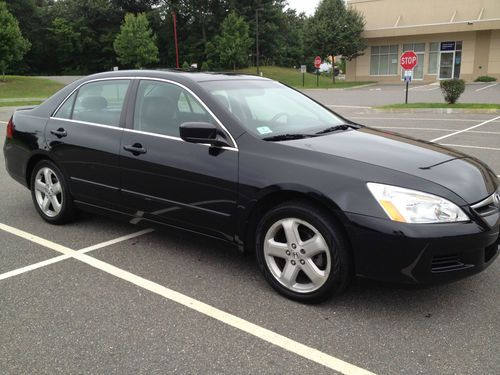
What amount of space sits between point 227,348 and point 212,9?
2509 inches

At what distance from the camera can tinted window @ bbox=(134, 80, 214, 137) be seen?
3.95 m

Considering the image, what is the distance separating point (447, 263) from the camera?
295 centimetres

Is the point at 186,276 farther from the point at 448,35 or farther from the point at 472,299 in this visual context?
the point at 448,35

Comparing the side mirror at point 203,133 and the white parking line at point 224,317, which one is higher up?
the side mirror at point 203,133

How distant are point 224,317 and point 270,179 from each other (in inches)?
38.0

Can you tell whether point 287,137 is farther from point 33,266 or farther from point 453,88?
point 453,88

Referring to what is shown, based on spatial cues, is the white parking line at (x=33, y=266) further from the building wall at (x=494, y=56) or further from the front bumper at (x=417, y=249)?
the building wall at (x=494, y=56)

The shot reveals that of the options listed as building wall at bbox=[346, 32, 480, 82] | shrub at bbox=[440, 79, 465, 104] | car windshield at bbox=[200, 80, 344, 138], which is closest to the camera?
car windshield at bbox=[200, 80, 344, 138]

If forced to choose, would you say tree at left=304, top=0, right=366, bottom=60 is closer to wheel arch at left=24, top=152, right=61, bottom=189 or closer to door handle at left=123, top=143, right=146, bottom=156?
wheel arch at left=24, top=152, right=61, bottom=189

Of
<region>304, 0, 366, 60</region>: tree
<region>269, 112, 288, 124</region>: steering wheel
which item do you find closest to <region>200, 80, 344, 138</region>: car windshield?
<region>269, 112, 288, 124</region>: steering wheel

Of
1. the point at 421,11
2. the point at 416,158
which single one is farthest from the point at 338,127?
the point at 421,11

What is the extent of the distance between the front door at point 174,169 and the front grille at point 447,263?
1410 millimetres

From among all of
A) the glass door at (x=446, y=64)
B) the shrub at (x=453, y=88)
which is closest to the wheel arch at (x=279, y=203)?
the shrub at (x=453, y=88)

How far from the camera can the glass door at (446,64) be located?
40.4 m
